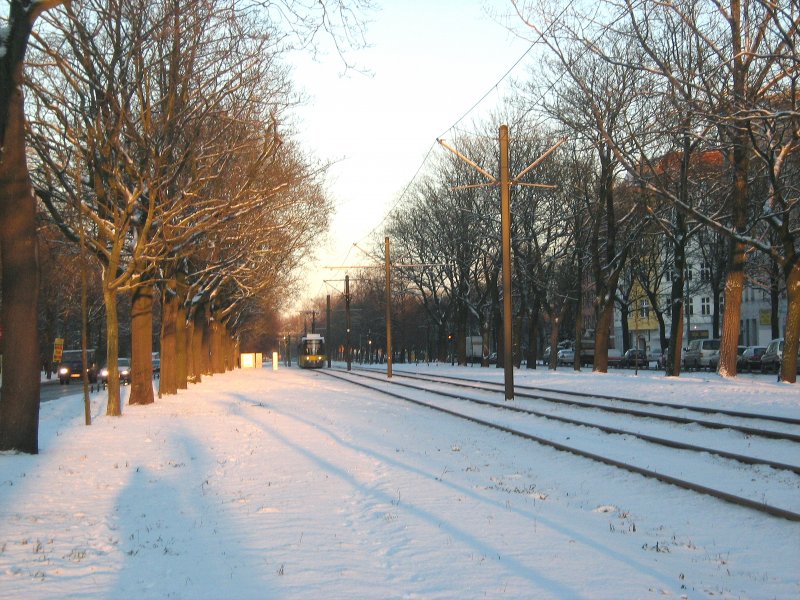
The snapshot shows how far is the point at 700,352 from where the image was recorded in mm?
55969

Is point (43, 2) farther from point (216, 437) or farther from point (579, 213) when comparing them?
point (579, 213)

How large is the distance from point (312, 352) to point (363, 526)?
76.2 m

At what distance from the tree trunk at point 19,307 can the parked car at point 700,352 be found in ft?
158

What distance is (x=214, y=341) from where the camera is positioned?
56625mm

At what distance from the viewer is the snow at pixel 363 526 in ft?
20.8

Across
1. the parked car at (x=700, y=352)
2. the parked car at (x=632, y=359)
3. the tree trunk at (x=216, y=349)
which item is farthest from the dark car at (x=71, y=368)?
the parked car at (x=632, y=359)

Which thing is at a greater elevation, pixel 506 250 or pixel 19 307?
pixel 506 250

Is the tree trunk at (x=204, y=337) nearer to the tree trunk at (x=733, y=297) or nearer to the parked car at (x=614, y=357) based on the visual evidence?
the tree trunk at (x=733, y=297)

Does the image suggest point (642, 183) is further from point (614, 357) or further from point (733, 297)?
point (614, 357)

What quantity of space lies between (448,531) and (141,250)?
13.5 m

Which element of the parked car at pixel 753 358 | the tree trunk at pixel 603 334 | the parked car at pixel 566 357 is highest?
the tree trunk at pixel 603 334

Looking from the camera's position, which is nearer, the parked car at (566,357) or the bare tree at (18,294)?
the bare tree at (18,294)

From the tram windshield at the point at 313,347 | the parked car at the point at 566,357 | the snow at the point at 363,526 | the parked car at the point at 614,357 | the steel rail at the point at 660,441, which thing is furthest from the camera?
the tram windshield at the point at 313,347

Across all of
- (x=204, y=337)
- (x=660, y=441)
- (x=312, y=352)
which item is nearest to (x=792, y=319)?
(x=660, y=441)
